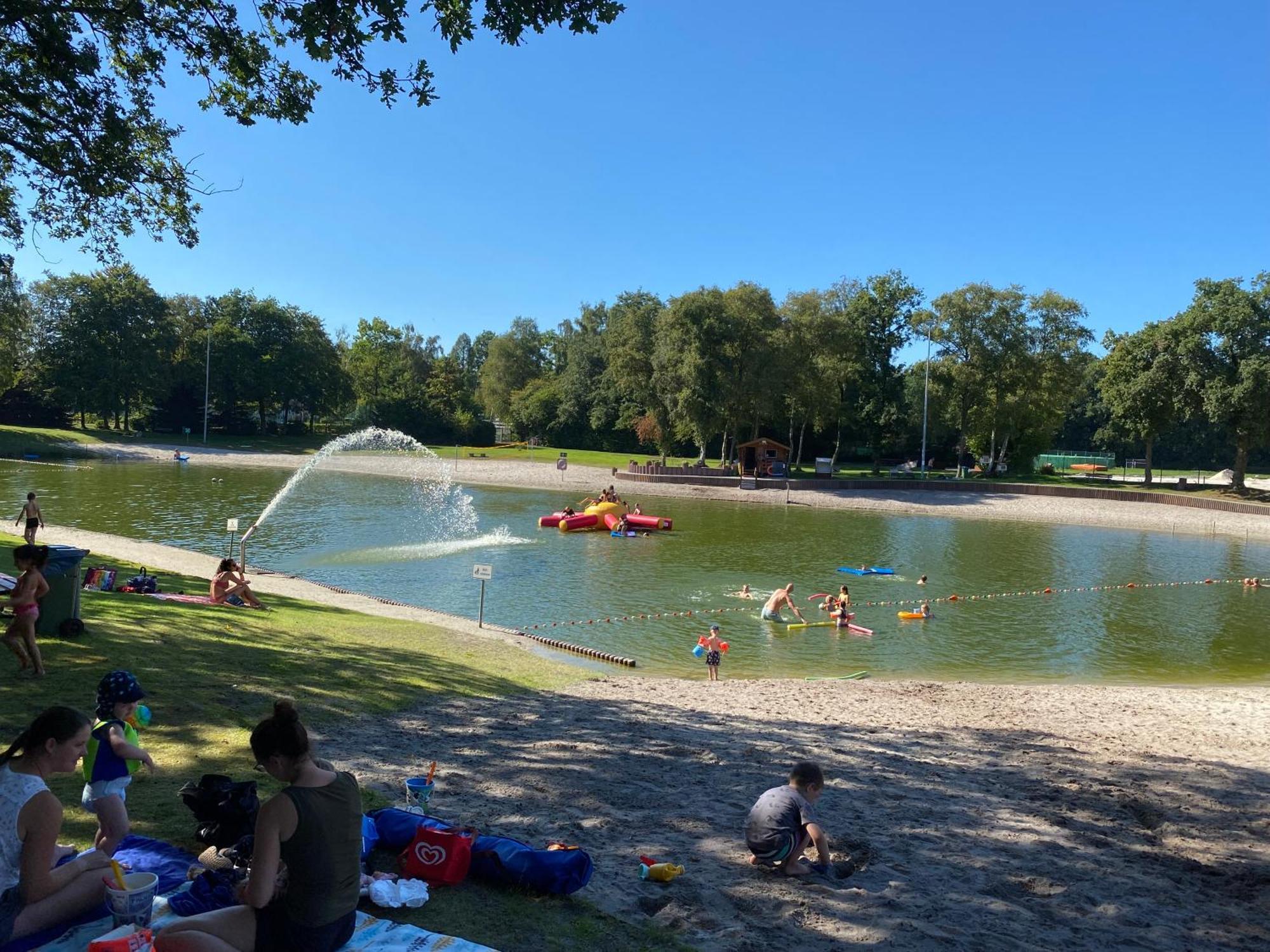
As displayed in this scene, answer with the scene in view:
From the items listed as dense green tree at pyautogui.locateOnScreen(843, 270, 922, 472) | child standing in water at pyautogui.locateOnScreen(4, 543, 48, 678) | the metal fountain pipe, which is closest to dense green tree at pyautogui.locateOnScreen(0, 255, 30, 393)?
the metal fountain pipe

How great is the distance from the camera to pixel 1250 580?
107 ft

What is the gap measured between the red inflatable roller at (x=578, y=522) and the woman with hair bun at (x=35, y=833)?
36289 mm

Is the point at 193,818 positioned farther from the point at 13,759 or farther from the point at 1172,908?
the point at 1172,908

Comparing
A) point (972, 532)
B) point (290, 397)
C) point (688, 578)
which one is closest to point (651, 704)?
point (688, 578)

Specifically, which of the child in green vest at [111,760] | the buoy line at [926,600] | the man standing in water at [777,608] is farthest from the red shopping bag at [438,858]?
the man standing in water at [777,608]

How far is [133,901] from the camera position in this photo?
4.51 m

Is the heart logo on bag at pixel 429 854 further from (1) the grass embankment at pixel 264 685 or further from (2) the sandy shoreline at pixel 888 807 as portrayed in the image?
(2) the sandy shoreline at pixel 888 807

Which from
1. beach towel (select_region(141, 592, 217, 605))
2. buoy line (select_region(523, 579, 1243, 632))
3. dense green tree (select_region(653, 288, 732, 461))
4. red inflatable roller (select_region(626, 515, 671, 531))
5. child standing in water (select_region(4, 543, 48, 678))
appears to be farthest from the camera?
dense green tree (select_region(653, 288, 732, 461))

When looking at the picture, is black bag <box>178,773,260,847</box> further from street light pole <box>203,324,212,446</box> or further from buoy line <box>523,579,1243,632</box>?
street light pole <box>203,324,212,446</box>

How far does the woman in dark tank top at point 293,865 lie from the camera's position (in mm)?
4125

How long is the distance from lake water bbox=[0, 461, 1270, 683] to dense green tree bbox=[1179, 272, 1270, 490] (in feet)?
52.9

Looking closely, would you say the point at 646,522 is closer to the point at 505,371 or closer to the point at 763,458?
the point at 763,458

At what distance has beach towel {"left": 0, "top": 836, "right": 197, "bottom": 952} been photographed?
Answer: 446 centimetres

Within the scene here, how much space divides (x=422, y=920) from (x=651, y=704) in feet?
25.0
